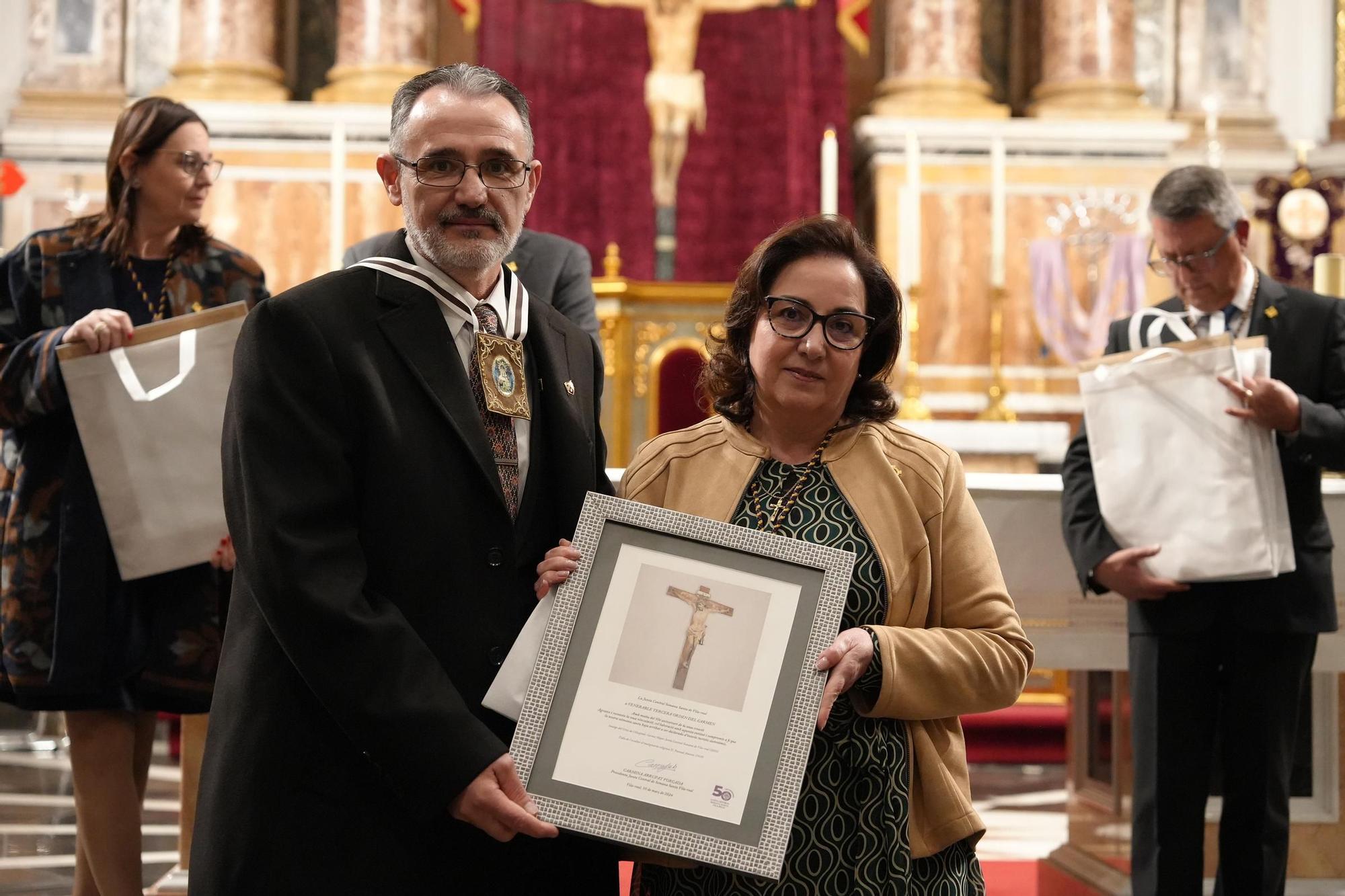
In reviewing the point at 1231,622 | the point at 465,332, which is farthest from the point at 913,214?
the point at 465,332

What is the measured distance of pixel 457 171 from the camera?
6.86 feet

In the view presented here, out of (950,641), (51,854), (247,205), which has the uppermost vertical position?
(247,205)

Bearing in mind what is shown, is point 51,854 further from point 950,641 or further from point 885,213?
point 885,213

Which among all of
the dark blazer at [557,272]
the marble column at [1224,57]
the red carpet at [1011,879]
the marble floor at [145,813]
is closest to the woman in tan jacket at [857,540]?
the dark blazer at [557,272]

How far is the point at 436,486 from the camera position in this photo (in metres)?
2.01

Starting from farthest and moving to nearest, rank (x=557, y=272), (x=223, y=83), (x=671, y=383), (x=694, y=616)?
(x=223, y=83), (x=671, y=383), (x=557, y=272), (x=694, y=616)

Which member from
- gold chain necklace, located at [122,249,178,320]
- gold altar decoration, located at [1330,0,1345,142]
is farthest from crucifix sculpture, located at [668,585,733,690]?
gold altar decoration, located at [1330,0,1345,142]

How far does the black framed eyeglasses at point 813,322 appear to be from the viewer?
7.29ft

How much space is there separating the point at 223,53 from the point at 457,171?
A: 8.20 meters

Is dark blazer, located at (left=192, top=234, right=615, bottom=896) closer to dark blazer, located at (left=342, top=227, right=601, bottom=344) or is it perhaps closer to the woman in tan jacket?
the woman in tan jacket

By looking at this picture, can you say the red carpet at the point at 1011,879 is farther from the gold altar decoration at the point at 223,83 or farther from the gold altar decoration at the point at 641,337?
the gold altar decoration at the point at 223,83

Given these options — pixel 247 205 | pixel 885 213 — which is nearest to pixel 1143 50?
pixel 885 213

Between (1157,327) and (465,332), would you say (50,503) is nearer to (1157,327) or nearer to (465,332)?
(465,332)

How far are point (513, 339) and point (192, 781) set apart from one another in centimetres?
218
